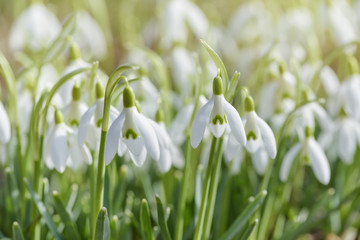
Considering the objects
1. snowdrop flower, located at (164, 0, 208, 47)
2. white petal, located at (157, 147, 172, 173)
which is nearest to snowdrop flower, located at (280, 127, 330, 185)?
white petal, located at (157, 147, 172, 173)

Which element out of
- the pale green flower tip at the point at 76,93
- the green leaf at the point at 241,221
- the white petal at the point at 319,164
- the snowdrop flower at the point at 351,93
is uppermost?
the pale green flower tip at the point at 76,93

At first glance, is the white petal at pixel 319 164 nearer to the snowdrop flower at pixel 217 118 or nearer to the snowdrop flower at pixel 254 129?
the snowdrop flower at pixel 254 129

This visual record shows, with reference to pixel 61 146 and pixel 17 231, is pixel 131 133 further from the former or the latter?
pixel 17 231

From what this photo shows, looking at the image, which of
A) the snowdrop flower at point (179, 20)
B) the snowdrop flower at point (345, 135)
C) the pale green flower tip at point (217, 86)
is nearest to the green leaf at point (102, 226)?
the pale green flower tip at point (217, 86)

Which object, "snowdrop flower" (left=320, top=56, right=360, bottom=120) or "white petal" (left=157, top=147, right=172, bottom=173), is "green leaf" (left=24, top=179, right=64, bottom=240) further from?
"snowdrop flower" (left=320, top=56, right=360, bottom=120)

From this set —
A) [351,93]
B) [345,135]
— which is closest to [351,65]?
[351,93]

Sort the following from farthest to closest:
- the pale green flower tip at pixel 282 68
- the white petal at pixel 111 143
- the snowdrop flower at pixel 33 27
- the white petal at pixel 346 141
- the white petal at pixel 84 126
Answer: the snowdrop flower at pixel 33 27
the white petal at pixel 346 141
the pale green flower tip at pixel 282 68
the white petal at pixel 84 126
the white petal at pixel 111 143

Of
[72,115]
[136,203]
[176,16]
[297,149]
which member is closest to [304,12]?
[176,16]
